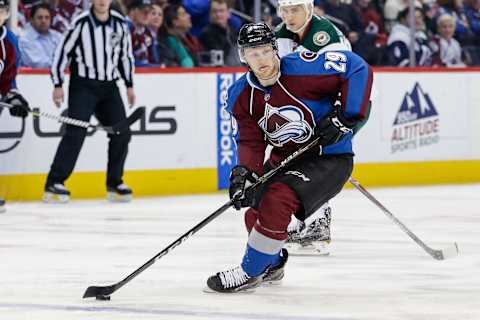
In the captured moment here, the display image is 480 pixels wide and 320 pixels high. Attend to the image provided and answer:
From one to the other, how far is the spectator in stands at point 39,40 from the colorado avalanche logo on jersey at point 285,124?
13.6ft

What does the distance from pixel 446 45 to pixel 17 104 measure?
166 inches

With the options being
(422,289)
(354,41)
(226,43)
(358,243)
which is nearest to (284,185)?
(422,289)

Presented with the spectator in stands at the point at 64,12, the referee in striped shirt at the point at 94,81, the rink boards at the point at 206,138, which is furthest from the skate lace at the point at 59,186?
the spectator in stands at the point at 64,12

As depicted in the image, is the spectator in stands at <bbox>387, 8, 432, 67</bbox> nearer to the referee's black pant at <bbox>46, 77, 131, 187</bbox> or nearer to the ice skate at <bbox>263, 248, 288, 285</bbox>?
the referee's black pant at <bbox>46, 77, 131, 187</bbox>

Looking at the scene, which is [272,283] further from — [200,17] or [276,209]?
[200,17]

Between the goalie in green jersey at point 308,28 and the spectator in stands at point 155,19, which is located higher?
the goalie in green jersey at point 308,28

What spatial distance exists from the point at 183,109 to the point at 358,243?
118 inches

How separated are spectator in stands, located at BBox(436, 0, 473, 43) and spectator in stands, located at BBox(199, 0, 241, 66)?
7.43 feet

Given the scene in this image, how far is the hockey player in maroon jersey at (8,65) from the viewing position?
7.77m

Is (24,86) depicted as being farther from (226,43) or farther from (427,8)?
(427,8)

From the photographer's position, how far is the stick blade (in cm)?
426

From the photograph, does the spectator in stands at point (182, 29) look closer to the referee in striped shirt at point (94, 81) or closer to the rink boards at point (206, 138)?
the rink boards at point (206, 138)

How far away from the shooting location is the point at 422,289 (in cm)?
457

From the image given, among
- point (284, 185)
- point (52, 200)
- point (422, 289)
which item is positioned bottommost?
point (52, 200)
